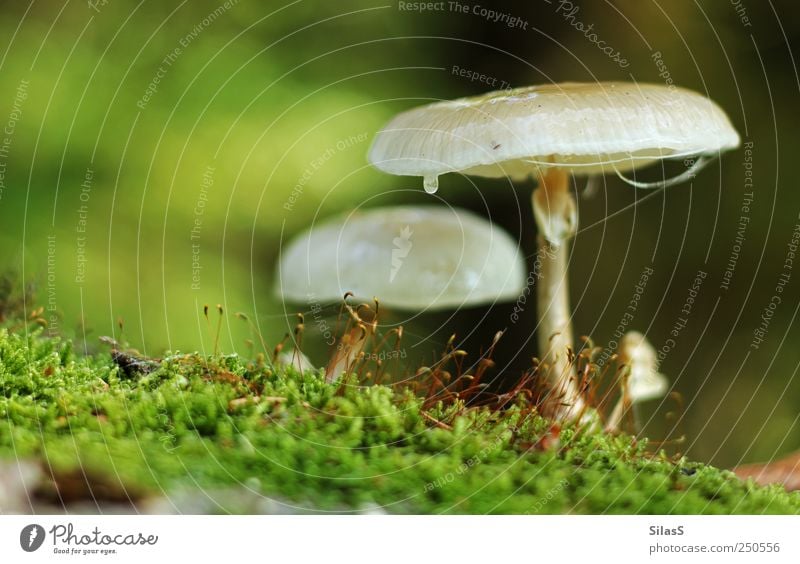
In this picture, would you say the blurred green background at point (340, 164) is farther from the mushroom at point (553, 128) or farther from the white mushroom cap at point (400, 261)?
the mushroom at point (553, 128)

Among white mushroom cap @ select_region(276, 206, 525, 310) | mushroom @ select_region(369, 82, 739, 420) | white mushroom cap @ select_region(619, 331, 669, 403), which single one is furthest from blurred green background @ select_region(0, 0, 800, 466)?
mushroom @ select_region(369, 82, 739, 420)

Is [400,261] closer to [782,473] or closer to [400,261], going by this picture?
[400,261]

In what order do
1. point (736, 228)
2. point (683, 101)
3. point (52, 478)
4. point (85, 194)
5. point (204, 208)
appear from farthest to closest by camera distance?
1. point (736, 228)
2. point (204, 208)
3. point (85, 194)
4. point (683, 101)
5. point (52, 478)

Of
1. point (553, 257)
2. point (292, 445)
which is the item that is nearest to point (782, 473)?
point (553, 257)

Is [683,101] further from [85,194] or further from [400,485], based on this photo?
[85,194]

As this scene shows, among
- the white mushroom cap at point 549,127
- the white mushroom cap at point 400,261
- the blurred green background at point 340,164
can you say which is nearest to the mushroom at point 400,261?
the white mushroom cap at point 400,261
